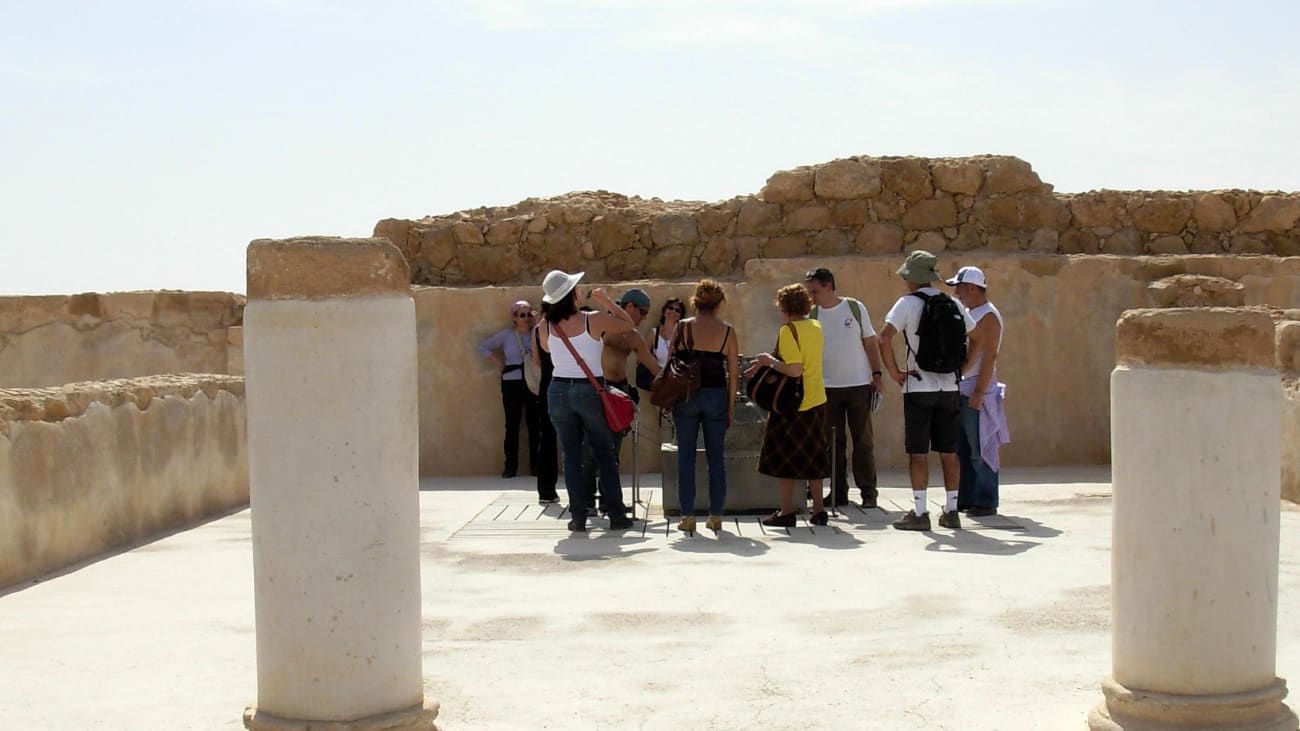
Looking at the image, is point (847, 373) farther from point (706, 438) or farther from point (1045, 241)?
point (1045, 241)

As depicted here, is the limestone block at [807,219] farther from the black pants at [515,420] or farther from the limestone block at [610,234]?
the black pants at [515,420]

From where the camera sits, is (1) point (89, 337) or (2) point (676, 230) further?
(1) point (89, 337)

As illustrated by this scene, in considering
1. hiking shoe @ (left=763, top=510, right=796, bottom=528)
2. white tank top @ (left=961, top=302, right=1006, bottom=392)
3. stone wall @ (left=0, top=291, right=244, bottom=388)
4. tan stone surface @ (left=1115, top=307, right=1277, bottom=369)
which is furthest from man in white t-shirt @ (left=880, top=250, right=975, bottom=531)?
stone wall @ (left=0, top=291, right=244, bottom=388)

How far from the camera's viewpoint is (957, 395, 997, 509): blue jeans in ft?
30.0

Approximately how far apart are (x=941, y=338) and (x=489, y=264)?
6.12m

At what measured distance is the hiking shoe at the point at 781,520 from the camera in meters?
8.95

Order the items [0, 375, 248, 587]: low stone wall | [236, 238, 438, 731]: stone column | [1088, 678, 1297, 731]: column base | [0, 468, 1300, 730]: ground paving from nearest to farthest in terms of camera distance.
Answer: [236, 238, 438, 731]: stone column < [1088, 678, 1297, 731]: column base < [0, 468, 1300, 730]: ground paving < [0, 375, 248, 587]: low stone wall

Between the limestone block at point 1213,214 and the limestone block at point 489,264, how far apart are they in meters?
6.21

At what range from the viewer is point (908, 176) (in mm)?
13125

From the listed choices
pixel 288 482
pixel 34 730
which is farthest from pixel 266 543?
pixel 34 730

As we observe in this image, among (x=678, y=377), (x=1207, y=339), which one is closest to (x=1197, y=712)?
(x=1207, y=339)

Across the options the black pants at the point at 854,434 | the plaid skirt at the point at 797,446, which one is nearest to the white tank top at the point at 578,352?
the plaid skirt at the point at 797,446

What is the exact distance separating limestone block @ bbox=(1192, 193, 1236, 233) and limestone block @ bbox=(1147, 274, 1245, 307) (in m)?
1.39

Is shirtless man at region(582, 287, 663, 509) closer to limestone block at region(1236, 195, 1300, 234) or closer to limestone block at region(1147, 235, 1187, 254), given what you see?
limestone block at region(1147, 235, 1187, 254)
